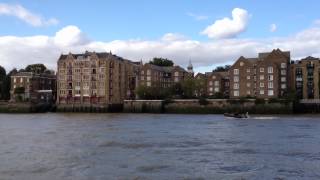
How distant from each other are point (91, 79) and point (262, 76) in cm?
5788

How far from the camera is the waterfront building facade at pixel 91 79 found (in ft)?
559

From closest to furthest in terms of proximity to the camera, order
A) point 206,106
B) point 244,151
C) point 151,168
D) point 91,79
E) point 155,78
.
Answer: point 151,168 → point 244,151 → point 206,106 → point 91,79 → point 155,78

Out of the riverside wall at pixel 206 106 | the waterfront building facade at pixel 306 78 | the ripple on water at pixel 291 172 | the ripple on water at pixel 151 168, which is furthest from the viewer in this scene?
the waterfront building facade at pixel 306 78

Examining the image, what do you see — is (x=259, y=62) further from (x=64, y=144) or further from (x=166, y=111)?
(x=64, y=144)

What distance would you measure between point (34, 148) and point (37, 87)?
152 metres

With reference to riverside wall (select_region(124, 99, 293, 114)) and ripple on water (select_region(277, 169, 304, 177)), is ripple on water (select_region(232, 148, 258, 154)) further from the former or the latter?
riverside wall (select_region(124, 99, 293, 114))

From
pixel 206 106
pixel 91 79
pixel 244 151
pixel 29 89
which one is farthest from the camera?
pixel 29 89

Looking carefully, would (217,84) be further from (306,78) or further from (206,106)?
(206,106)

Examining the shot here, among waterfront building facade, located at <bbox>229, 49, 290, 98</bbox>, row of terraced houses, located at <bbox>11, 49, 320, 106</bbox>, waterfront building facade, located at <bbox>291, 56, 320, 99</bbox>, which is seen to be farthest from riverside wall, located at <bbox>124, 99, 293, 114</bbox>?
waterfront building facade, located at <bbox>291, 56, 320, 99</bbox>

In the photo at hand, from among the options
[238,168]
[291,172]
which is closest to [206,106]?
[238,168]

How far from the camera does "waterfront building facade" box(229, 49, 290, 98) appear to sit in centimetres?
15112

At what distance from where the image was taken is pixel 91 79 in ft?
569

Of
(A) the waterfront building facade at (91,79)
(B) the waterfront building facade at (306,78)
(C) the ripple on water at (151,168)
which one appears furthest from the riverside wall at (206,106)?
(C) the ripple on water at (151,168)

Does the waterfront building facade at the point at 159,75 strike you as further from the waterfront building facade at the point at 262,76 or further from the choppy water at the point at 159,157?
the choppy water at the point at 159,157
